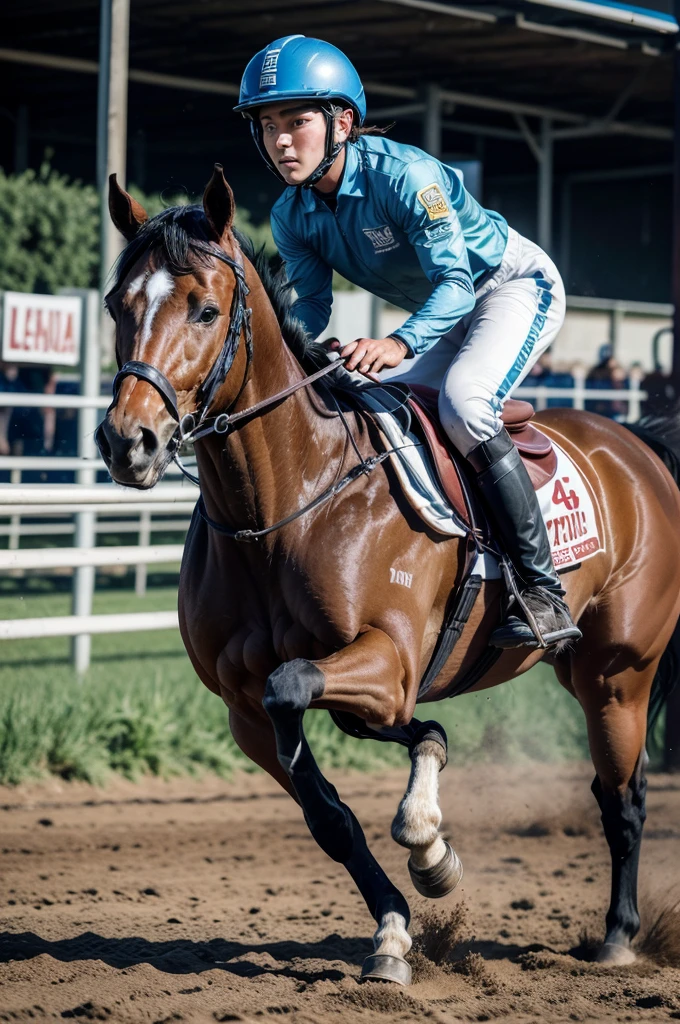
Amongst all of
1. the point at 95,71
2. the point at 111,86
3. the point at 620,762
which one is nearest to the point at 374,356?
the point at 620,762

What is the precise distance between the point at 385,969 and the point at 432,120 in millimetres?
11785

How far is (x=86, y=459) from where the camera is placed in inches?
257

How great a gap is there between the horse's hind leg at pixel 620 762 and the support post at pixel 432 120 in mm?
10382

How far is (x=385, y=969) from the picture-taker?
146 inches

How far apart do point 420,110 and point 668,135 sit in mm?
3992

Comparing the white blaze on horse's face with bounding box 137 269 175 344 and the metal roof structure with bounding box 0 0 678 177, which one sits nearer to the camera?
the white blaze on horse's face with bounding box 137 269 175 344

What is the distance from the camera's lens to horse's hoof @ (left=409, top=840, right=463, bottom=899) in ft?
12.1

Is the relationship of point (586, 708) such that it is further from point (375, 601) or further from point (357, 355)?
point (357, 355)

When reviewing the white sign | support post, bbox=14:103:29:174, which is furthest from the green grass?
support post, bbox=14:103:29:174

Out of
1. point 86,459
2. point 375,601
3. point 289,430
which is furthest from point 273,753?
point 86,459

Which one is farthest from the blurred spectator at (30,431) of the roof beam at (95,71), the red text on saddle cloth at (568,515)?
the roof beam at (95,71)

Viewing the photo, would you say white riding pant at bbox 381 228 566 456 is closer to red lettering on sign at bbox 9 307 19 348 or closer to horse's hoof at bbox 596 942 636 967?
horse's hoof at bbox 596 942 636 967

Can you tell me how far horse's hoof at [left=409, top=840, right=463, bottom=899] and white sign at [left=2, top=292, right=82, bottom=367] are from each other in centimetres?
459

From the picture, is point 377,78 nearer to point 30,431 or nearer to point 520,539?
point 30,431
